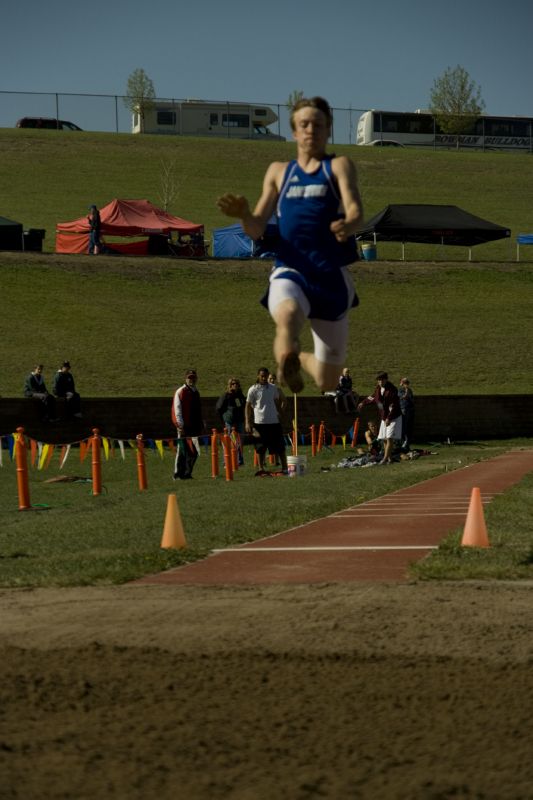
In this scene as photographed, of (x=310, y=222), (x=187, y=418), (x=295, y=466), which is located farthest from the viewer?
(x=295, y=466)

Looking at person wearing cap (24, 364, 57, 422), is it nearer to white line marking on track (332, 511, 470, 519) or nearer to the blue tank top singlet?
white line marking on track (332, 511, 470, 519)

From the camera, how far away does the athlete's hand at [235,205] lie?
7.16 metres

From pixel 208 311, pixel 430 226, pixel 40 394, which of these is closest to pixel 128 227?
pixel 208 311

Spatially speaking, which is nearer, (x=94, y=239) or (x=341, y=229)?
(x=341, y=229)

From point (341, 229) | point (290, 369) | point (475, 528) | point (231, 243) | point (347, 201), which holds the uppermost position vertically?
point (231, 243)

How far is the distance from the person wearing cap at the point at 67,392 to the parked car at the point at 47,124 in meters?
62.3

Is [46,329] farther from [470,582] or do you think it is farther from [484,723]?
[484,723]

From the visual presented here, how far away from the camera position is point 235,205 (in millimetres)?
7172

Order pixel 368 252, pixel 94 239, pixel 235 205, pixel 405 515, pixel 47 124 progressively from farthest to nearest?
pixel 47 124
pixel 368 252
pixel 94 239
pixel 405 515
pixel 235 205

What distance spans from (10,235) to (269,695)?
45649 mm

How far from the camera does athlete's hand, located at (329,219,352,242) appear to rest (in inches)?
267

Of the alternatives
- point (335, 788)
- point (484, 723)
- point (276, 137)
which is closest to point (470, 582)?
point (484, 723)

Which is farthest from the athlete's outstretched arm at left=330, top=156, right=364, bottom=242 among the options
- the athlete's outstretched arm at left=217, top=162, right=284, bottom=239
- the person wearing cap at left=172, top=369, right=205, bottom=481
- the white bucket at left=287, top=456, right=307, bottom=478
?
the white bucket at left=287, top=456, right=307, bottom=478

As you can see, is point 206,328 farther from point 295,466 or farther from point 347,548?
point 347,548
